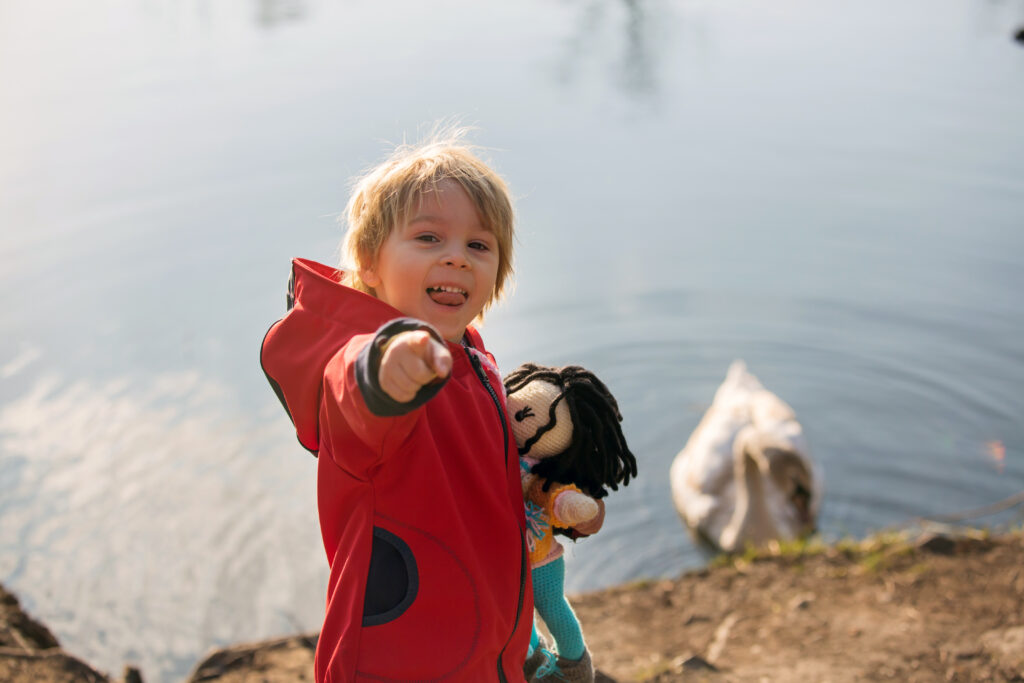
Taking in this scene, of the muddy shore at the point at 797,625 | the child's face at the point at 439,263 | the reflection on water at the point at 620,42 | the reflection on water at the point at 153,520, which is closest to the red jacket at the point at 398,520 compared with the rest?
the child's face at the point at 439,263

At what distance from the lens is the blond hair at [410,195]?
2.12m

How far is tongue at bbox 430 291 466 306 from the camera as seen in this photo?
2092 millimetres

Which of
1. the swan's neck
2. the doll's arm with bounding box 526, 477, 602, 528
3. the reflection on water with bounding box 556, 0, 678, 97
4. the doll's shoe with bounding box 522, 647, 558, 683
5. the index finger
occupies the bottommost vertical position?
the swan's neck

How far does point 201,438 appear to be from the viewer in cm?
745

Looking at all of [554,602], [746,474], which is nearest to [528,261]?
[746,474]

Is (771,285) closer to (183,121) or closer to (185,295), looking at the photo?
(185,295)

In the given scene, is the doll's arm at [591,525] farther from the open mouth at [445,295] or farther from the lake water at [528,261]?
the lake water at [528,261]

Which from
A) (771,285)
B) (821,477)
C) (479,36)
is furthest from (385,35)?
(821,477)

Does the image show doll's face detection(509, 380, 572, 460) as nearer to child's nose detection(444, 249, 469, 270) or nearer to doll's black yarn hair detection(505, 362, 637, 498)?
doll's black yarn hair detection(505, 362, 637, 498)

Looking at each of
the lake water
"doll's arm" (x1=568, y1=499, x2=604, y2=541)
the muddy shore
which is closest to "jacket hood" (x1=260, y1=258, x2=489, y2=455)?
"doll's arm" (x1=568, y1=499, x2=604, y2=541)

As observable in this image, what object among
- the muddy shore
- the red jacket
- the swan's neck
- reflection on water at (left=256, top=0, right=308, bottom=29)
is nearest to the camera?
the red jacket

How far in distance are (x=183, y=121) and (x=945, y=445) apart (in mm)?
10149

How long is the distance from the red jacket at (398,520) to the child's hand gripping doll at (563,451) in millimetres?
170

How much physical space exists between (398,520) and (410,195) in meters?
0.69
